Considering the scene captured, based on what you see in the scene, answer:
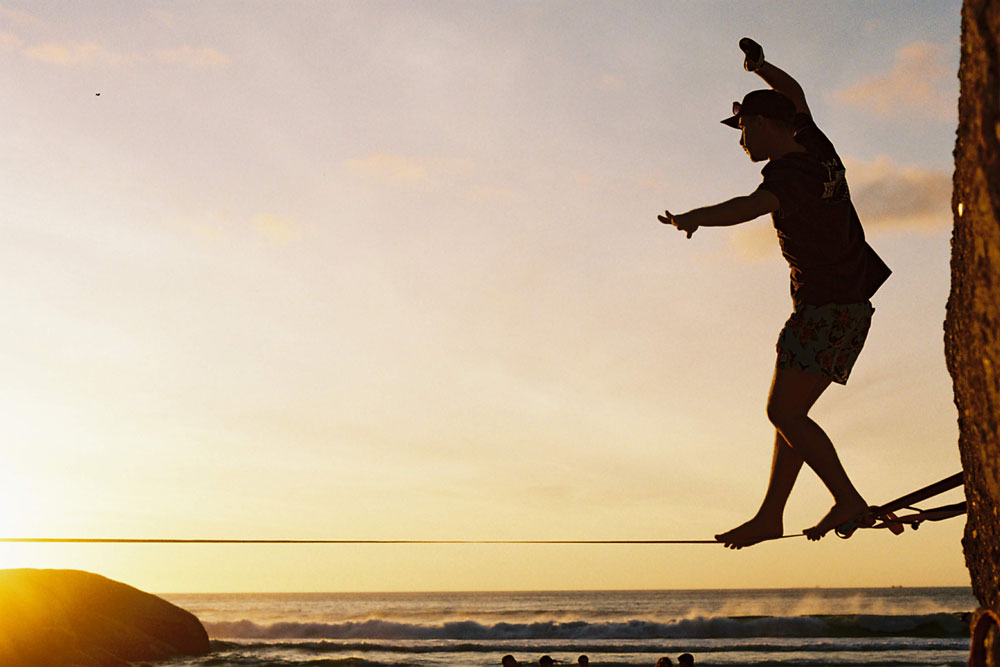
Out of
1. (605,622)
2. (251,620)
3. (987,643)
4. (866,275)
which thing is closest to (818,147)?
(866,275)

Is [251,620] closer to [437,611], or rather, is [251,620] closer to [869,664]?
[437,611]

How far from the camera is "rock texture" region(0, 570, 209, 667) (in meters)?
25.3

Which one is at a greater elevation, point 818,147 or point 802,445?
point 818,147

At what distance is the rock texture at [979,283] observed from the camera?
186cm

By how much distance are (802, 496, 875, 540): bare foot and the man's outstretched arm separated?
1184mm

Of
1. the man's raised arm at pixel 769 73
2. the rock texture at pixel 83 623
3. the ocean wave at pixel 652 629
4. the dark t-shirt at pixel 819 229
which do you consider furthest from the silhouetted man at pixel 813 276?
the ocean wave at pixel 652 629

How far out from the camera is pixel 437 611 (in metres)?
56.9

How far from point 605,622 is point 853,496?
139ft

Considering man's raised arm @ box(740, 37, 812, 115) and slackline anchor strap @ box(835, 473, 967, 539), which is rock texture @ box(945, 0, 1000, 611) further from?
man's raised arm @ box(740, 37, 812, 115)

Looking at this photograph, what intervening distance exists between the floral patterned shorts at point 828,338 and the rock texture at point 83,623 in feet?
80.8

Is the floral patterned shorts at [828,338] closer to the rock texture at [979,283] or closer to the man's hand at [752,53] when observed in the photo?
the man's hand at [752,53]

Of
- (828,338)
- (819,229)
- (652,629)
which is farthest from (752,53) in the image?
(652,629)

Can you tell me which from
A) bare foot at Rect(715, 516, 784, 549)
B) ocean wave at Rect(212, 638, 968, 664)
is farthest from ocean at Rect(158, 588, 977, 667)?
bare foot at Rect(715, 516, 784, 549)

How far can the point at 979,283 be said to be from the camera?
1909 mm
